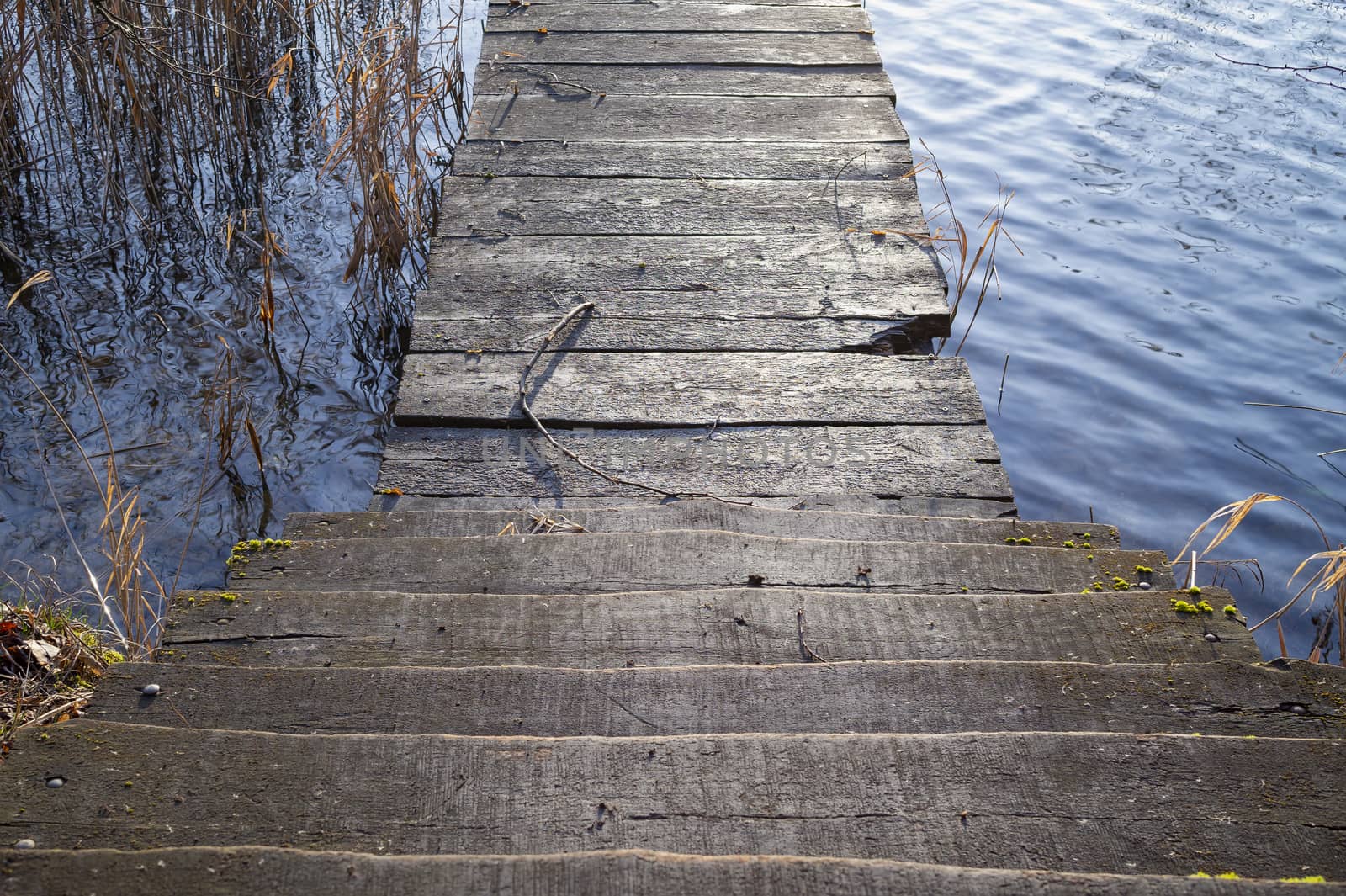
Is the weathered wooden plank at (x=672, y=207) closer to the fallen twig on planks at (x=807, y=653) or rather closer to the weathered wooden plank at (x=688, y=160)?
the weathered wooden plank at (x=688, y=160)

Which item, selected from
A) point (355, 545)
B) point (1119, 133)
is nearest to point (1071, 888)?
point (355, 545)

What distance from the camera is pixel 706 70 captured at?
4449mm

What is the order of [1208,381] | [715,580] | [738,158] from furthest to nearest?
1. [1208,381]
2. [738,158]
3. [715,580]

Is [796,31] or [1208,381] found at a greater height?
[796,31]

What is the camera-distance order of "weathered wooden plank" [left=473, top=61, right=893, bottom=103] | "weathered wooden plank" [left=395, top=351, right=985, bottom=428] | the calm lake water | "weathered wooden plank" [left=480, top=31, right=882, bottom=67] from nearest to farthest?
"weathered wooden plank" [left=395, top=351, right=985, bottom=428], the calm lake water, "weathered wooden plank" [left=473, top=61, right=893, bottom=103], "weathered wooden plank" [left=480, top=31, right=882, bottom=67]

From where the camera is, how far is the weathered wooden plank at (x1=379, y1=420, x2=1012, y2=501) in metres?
2.45

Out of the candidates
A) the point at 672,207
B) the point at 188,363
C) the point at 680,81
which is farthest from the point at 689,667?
the point at 680,81

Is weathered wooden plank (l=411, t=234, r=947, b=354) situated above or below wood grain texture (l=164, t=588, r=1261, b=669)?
below

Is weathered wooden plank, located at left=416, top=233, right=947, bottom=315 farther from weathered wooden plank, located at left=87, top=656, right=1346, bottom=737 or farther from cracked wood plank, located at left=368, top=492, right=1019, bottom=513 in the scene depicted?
weathered wooden plank, located at left=87, top=656, right=1346, bottom=737

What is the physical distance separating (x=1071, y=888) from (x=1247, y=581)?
289cm

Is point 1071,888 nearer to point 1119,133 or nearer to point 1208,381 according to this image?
point 1208,381

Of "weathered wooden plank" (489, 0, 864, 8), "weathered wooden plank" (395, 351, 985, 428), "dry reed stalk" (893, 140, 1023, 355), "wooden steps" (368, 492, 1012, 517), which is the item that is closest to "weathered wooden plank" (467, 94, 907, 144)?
"dry reed stalk" (893, 140, 1023, 355)

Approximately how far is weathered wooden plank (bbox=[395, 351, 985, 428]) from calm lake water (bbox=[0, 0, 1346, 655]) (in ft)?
3.54

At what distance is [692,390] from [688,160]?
1371 millimetres
